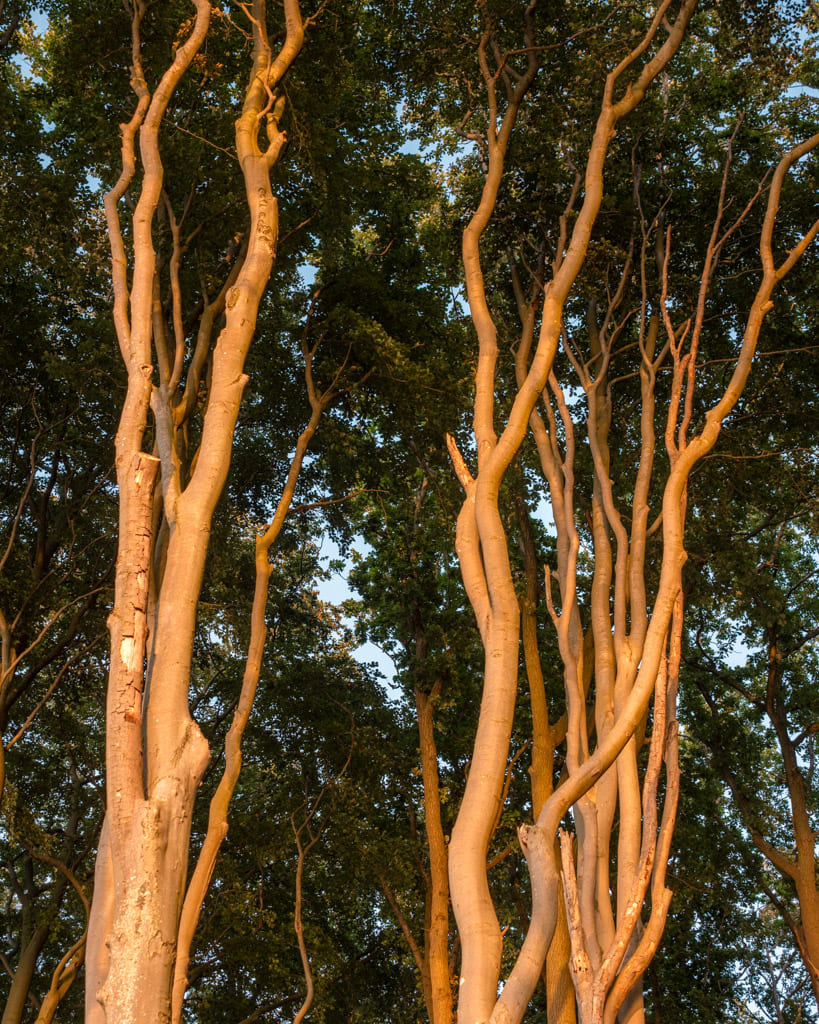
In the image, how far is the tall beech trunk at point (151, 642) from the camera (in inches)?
133

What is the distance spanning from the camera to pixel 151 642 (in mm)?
4254

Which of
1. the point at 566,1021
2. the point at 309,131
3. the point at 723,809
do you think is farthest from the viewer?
the point at 723,809

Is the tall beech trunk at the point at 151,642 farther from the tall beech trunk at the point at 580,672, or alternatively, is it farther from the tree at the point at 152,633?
the tall beech trunk at the point at 580,672

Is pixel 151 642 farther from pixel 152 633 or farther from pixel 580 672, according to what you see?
pixel 580 672

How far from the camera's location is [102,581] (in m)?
12.3

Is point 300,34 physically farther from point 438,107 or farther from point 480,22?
point 438,107

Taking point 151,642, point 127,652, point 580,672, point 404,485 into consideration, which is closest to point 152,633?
point 151,642

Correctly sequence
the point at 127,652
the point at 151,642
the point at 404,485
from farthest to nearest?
the point at 404,485
the point at 151,642
the point at 127,652

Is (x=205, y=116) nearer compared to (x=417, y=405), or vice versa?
(x=205, y=116)

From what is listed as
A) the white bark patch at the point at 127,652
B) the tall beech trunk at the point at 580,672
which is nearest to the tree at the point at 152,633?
the white bark patch at the point at 127,652

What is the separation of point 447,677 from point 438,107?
26.0 feet

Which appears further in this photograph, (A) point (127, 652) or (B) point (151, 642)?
(B) point (151, 642)

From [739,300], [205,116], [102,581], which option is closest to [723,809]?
[739,300]

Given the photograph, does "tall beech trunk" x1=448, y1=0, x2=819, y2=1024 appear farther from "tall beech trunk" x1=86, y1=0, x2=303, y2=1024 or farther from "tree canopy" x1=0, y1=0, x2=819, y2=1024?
"tall beech trunk" x1=86, y1=0, x2=303, y2=1024
